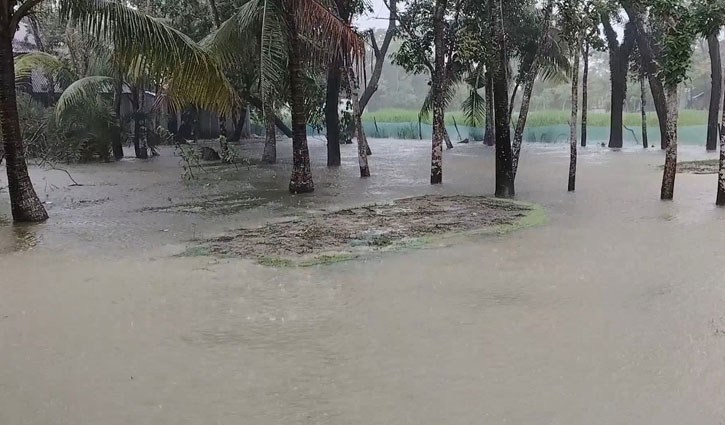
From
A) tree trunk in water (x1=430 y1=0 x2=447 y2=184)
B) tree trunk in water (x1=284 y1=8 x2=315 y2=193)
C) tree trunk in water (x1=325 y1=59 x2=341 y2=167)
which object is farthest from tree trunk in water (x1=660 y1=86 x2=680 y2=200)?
tree trunk in water (x1=325 y1=59 x2=341 y2=167)

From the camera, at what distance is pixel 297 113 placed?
478 inches

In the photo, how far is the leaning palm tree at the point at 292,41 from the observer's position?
11.1 meters

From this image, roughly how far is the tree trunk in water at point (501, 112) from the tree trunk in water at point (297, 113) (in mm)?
3475

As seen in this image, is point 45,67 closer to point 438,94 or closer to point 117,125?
point 117,125

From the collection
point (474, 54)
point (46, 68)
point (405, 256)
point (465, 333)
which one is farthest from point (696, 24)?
point (46, 68)

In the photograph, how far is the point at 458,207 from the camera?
35.0 ft

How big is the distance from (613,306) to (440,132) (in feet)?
26.9

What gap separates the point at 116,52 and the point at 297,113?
351 centimetres

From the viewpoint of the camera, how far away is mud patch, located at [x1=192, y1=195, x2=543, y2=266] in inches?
301

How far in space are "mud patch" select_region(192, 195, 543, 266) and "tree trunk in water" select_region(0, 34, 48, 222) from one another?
10.7ft

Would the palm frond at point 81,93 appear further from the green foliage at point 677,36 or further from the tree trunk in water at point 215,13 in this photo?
the green foliage at point 677,36

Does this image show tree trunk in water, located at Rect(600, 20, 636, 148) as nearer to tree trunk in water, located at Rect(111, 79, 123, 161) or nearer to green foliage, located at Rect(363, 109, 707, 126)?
green foliage, located at Rect(363, 109, 707, 126)

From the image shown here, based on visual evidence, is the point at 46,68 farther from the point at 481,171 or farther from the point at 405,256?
the point at 405,256

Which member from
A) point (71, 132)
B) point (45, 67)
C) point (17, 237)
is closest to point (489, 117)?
point (71, 132)
